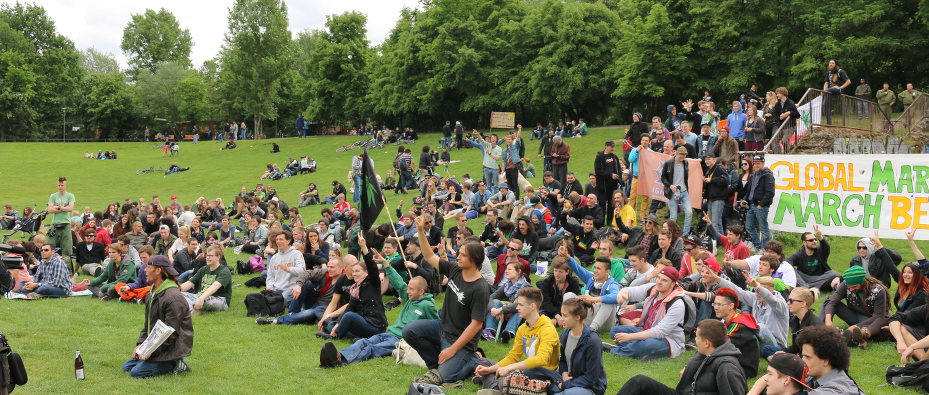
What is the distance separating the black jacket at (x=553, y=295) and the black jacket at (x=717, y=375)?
3858 millimetres

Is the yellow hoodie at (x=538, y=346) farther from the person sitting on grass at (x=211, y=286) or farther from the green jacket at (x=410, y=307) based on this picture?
the person sitting on grass at (x=211, y=286)

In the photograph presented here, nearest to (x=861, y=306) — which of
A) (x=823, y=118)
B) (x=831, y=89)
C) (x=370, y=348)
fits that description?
(x=370, y=348)

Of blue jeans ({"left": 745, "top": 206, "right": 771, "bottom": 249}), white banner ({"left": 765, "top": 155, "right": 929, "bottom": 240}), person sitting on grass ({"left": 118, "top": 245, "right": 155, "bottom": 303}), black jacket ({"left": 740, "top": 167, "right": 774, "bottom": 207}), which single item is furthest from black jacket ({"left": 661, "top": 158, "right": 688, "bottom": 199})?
person sitting on grass ({"left": 118, "top": 245, "right": 155, "bottom": 303})

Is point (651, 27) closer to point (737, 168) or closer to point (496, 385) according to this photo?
point (737, 168)

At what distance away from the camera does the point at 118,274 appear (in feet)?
48.1

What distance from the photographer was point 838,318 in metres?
10.8

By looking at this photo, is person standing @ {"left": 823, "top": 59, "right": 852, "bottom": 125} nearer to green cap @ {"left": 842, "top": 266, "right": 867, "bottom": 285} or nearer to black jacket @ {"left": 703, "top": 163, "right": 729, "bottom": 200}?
black jacket @ {"left": 703, "top": 163, "right": 729, "bottom": 200}

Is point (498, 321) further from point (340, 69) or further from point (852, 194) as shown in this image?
point (340, 69)

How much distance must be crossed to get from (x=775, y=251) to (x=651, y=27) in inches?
1294

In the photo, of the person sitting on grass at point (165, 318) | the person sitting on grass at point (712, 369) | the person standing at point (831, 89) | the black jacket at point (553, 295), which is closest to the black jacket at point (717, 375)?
the person sitting on grass at point (712, 369)

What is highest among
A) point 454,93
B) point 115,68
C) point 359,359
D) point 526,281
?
Answer: point 115,68

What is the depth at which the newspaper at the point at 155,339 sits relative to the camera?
28.2 feet

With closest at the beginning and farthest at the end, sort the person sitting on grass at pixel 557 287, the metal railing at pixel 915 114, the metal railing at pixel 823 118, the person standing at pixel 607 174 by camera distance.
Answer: the person sitting on grass at pixel 557 287 → the person standing at pixel 607 174 → the metal railing at pixel 823 118 → the metal railing at pixel 915 114

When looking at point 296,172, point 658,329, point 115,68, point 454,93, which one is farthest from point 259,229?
point 115,68
